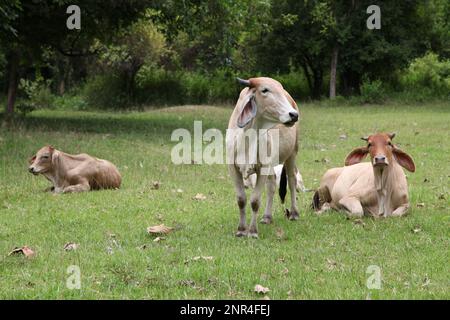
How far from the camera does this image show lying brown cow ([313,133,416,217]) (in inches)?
368

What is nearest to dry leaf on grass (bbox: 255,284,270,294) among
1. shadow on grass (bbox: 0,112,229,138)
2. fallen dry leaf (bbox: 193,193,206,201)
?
fallen dry leaf (bbox: 193,193,206,201)

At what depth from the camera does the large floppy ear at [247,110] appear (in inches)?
323

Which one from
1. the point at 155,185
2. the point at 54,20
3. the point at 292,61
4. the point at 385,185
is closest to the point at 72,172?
the point at 155,185

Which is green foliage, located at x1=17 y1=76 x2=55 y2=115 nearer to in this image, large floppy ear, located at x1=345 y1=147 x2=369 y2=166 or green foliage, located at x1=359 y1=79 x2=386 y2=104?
green foliage, located at x1=359 y1=79 x2=386 y2=104

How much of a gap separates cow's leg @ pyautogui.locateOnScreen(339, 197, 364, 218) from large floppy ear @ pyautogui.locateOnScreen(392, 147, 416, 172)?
0.83 meters

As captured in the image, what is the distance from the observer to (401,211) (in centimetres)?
942

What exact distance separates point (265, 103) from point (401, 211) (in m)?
2.58

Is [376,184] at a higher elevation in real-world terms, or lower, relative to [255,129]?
lower

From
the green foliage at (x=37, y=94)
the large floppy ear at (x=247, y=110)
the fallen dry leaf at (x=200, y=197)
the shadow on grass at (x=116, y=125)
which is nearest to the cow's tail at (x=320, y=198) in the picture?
the fallen dry leaf at (x=200, y=197)

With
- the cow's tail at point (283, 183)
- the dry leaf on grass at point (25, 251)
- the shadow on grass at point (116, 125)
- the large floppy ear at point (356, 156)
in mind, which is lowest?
the shadow on grass at point (116, 125)

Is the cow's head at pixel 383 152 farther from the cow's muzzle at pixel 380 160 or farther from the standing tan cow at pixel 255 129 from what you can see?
the standing tan cow at pixel 255 129

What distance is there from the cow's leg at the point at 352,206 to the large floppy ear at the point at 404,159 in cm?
83

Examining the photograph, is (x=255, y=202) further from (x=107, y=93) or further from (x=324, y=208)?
(x=107, y=93)
